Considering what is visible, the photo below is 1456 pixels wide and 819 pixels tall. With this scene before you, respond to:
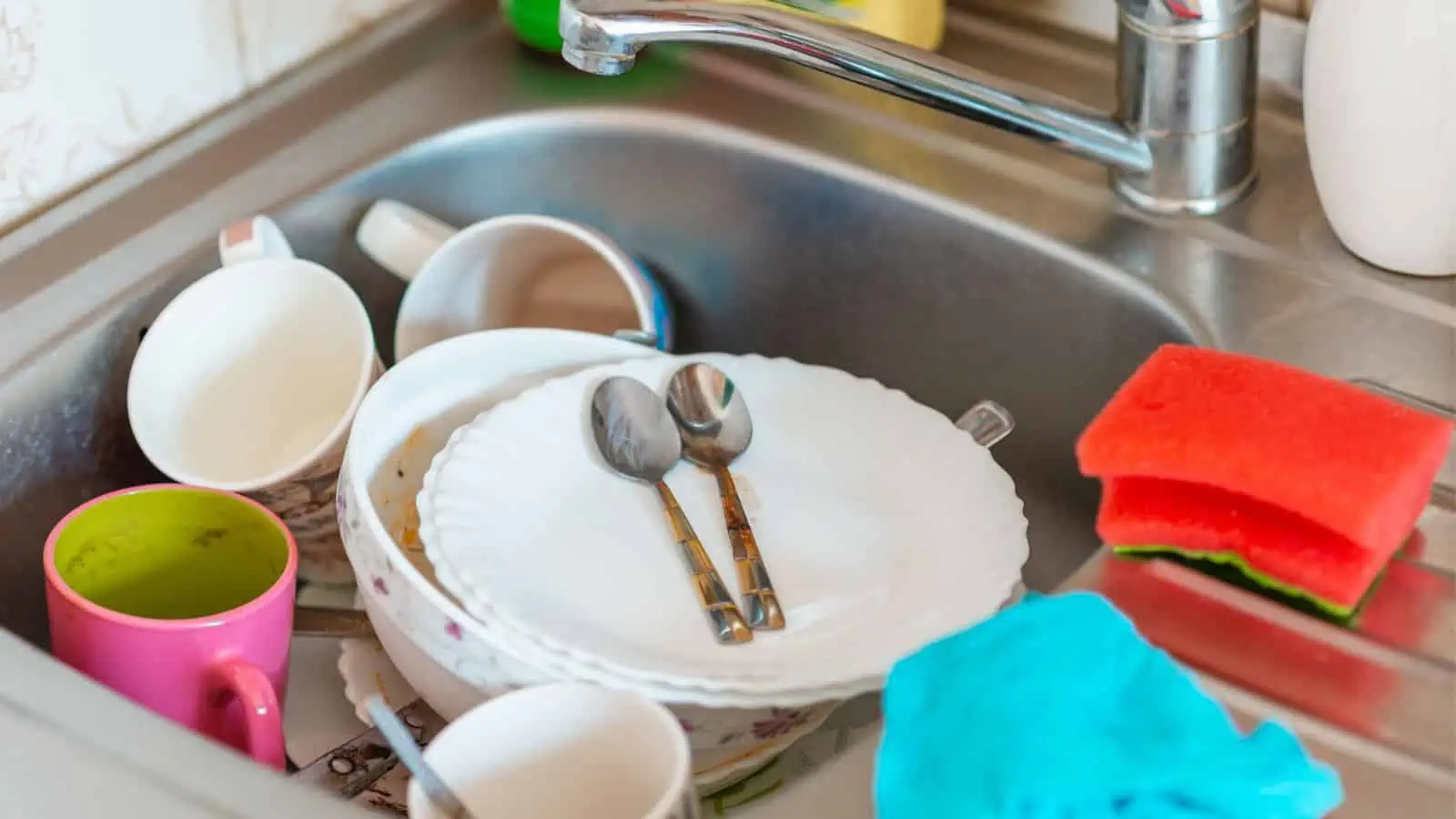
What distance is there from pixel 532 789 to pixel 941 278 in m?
0.35

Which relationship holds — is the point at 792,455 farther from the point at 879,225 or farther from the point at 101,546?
the point at 101,546

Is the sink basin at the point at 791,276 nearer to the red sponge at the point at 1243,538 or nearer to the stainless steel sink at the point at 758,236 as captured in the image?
the stainless steel sink at the point at 758,236

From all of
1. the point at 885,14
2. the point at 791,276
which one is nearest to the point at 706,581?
the point at 791,276

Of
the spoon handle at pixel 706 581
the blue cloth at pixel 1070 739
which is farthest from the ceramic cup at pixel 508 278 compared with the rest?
the blue cloth at pixel 1070 739

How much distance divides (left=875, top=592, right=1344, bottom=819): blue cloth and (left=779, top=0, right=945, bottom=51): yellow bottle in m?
0.45

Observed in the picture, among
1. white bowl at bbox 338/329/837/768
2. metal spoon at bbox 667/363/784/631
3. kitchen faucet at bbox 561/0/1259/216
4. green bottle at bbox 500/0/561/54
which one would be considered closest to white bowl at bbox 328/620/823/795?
white bowl at bbox 338/329/837/768

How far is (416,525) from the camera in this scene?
2.15 ft

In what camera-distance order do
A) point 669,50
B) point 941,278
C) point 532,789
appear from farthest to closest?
1. point 669,50
2. point 941,278
3. point 532,789

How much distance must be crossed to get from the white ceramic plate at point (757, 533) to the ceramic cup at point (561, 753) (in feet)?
0.11

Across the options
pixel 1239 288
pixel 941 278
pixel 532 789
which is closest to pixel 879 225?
pixel 941 278

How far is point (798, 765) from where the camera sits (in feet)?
2.08

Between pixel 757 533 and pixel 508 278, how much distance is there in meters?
0.21

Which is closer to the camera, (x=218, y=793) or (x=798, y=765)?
(x=218, y=793)

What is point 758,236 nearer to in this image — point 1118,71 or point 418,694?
point 1118,71
